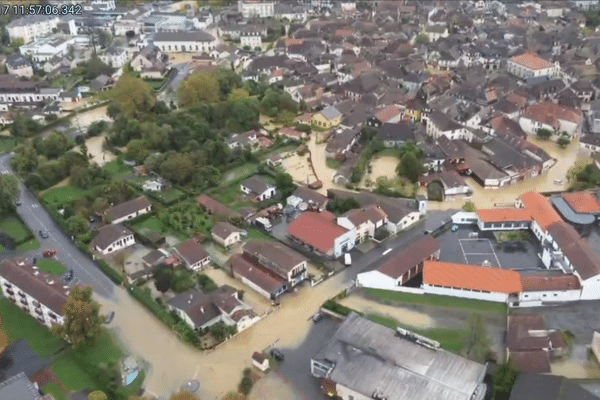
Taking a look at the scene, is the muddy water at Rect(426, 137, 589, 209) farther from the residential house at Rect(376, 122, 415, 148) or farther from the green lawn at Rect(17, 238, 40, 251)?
the green lawn at Rect(17, 238, 40, 251)

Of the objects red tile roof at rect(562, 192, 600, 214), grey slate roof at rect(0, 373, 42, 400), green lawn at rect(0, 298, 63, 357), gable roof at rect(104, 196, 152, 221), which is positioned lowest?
green lawn at rect(0, 298, 63, 357)

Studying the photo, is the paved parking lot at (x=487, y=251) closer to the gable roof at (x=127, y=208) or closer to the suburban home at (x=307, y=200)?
the suburban home at (x=307, y=200)

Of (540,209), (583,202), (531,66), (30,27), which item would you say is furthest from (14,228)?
(30,27)

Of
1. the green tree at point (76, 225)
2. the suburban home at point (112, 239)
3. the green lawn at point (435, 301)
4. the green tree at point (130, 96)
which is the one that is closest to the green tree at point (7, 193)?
the green tree at point (76, 225)

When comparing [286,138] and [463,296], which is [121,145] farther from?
[463,296]

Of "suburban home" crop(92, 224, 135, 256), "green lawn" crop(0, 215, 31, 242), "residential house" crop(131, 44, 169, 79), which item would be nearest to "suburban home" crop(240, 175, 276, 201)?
"suburban home" crop(92, 224, 135, 256)
